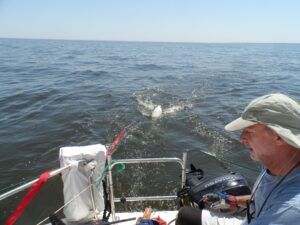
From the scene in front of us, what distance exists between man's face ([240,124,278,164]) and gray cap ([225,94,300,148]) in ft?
0.15

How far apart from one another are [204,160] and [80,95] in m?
8.51

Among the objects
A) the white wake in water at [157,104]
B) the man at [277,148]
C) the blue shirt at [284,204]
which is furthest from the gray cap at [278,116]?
the white wake in water at [157,104]

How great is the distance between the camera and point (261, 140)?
1.74 meters

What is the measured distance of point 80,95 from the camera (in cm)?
1501

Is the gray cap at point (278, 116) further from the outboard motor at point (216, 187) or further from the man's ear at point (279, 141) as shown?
the outboard motor at point (216, 187)

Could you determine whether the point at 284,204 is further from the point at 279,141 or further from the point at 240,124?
the point at 240,124

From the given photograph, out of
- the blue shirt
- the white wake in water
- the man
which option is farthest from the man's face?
the white wake in water

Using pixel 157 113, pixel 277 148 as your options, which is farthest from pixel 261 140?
pixel 157 113

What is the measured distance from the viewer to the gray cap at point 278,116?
1.60m

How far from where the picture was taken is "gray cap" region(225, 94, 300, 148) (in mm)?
1602

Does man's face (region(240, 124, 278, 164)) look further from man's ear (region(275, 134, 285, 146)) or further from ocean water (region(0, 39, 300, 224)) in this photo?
ocean water (region(0, 39, 300, 224))

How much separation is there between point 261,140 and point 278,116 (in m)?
0.17

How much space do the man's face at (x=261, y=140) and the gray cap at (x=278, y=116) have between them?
0.05 meters

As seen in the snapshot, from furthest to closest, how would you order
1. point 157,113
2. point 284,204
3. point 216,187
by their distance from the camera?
point 157,113
point 216,187
point 284,204
